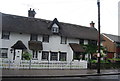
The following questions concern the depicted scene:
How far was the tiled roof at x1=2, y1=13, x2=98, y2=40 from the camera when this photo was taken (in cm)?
2677

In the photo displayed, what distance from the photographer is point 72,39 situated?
31016mm

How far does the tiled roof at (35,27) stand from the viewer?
2677 cm

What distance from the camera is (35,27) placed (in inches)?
1128

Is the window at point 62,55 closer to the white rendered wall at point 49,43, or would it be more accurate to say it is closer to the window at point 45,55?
the white rendered wall at point 49,43

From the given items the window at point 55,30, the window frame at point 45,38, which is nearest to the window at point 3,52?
the window frame at point 45,38

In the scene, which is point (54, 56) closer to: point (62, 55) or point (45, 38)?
point (62, 55)

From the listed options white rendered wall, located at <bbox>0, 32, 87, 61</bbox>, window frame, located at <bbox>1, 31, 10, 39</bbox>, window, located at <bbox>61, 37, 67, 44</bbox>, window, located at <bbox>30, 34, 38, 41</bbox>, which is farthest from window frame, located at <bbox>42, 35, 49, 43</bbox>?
window frame, located at <bbox>1, 31, 10, 39</bbox>

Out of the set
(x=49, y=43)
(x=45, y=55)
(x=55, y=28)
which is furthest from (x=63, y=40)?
(x=45, y=55)

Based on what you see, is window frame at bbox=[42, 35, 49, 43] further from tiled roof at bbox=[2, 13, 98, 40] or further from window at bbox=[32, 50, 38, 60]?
window at bbox=[32, 50, 38, 60]

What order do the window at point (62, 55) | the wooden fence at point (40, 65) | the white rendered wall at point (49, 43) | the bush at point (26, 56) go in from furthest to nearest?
the window at point (62, 55) < the white rendered wall at point (49, 43) < the bush at point (26, 56) < the wooden fence at point (40, 65)

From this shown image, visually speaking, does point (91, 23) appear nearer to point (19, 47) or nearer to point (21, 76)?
point (19, 47)

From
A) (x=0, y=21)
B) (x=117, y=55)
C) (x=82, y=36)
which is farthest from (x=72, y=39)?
(x=117, y=55)

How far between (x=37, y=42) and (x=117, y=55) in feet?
77.8

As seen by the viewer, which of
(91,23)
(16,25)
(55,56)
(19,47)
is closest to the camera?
(19,47)
